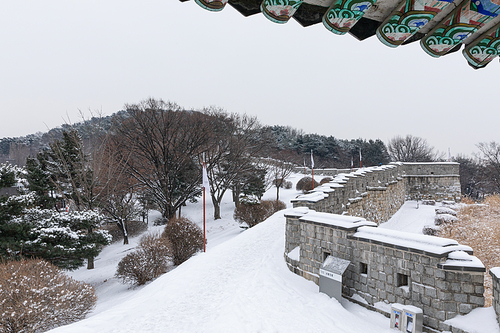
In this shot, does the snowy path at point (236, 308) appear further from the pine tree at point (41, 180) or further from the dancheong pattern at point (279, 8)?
the pine tree at point (41, 180)

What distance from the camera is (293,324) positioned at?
15.6 feet

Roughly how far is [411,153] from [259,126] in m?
28.5

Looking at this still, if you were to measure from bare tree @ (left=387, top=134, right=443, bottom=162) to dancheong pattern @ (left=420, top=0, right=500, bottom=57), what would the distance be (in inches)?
1832

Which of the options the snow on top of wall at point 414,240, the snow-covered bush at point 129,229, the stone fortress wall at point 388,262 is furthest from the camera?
the snow-covered bush at point 129,229

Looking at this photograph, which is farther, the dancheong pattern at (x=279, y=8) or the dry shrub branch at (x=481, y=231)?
the dry shrub branch at (x=481, y=231)

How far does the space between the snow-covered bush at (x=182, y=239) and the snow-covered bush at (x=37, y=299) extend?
5077 mm

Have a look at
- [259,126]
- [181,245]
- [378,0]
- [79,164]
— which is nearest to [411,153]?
[259,126]

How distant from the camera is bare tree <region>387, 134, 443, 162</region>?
42188 millimetres

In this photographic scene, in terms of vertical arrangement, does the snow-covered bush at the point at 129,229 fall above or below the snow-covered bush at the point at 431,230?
below

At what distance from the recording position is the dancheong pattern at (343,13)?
4.72 ft

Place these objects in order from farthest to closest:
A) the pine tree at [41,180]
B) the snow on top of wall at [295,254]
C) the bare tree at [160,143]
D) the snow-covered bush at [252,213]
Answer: the bare tree at [160,143] → the snow-covered bush at [252,213] → the pine tree at [41,180] → the snow on top of wall at [295,254]

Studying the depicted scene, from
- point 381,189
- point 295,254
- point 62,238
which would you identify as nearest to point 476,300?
point 295,254

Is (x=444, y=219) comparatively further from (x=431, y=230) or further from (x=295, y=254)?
(x=295, y=254)

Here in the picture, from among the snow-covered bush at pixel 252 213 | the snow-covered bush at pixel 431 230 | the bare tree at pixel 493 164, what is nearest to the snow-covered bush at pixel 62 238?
the snow-covered bush at pixel 252 213
